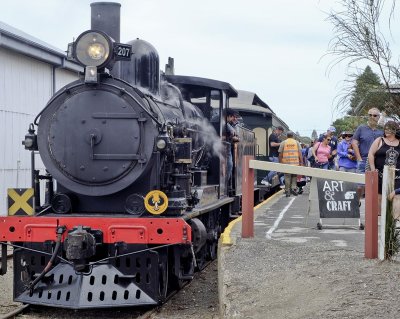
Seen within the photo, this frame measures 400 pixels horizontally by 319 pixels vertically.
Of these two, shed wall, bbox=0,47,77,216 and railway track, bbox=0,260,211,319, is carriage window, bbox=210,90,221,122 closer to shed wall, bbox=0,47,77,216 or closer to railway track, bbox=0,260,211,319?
railway track, bbox=0,260,211,319

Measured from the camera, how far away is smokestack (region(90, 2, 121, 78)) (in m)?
7.93

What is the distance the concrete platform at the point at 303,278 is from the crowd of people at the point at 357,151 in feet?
2.59

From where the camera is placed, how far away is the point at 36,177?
7504 mm

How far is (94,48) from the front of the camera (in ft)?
23.4

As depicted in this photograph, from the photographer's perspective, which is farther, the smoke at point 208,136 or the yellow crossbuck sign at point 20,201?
the smoke at point 208,136

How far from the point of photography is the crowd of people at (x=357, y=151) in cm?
855

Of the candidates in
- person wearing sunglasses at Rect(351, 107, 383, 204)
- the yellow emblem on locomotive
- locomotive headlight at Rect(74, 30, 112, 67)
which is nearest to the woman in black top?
person wearing sunglasses at Rect(351, 107, 383, 204)

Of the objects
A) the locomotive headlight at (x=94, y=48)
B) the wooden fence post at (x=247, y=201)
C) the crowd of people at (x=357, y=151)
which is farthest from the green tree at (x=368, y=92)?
the locomotive headlight at (x=94, y=48)

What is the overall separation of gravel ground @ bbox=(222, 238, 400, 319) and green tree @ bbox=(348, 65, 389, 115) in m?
1.65

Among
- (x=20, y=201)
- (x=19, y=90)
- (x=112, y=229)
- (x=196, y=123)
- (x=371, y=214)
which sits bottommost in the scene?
(x=112, y=229)

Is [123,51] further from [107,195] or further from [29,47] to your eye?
[29,47]

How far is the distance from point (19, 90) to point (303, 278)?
1017 cm

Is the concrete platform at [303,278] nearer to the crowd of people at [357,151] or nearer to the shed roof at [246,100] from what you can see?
the crowd of people at [357,151]

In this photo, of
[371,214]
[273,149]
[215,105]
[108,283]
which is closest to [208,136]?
[215,105]
